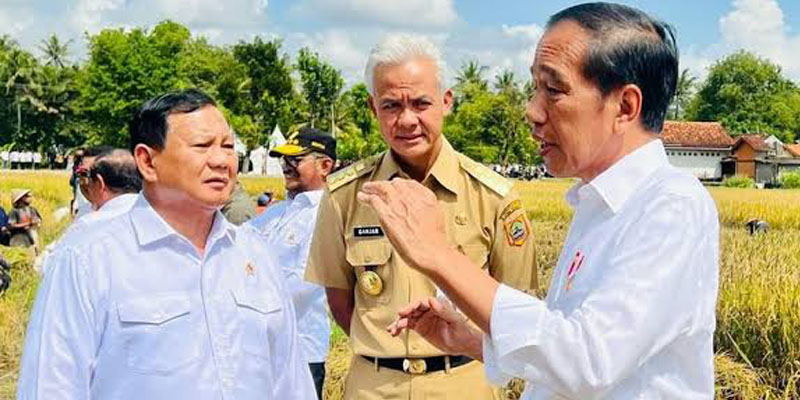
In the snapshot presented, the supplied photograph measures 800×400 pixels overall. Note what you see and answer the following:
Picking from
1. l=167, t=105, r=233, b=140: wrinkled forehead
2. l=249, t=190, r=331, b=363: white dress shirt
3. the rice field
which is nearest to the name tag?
l=167, t=105, r=233, b=140: wrinkled forehead

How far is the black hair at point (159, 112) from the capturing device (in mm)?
2219

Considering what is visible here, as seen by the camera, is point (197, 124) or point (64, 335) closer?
point (64, 335)

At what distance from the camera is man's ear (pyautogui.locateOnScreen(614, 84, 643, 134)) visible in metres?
1.42

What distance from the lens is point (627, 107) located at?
1.44 meters

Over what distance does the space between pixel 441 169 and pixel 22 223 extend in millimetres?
10531

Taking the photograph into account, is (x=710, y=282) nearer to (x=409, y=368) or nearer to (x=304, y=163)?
(x=409, y=368)

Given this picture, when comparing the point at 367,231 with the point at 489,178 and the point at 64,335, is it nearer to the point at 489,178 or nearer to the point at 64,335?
the point at 489,178

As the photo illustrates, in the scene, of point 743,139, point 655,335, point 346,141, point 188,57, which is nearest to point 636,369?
point 655,335

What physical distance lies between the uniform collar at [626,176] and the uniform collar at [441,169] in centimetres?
103

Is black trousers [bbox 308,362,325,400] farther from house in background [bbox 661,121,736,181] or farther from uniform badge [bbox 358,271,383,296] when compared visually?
house in background [bbox 661,121,736,181]

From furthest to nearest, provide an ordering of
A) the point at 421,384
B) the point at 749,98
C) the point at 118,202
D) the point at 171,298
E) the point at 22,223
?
the point at 749,98, the point at 22,223, the point at 118,202, the point at 421,384, the point at 171,298

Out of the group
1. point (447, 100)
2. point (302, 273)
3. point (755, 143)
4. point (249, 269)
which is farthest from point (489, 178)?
point (755, 143)

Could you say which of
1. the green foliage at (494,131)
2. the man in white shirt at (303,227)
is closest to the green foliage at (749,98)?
the green foliage at (494,131)

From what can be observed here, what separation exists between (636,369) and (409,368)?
3.75 feet
